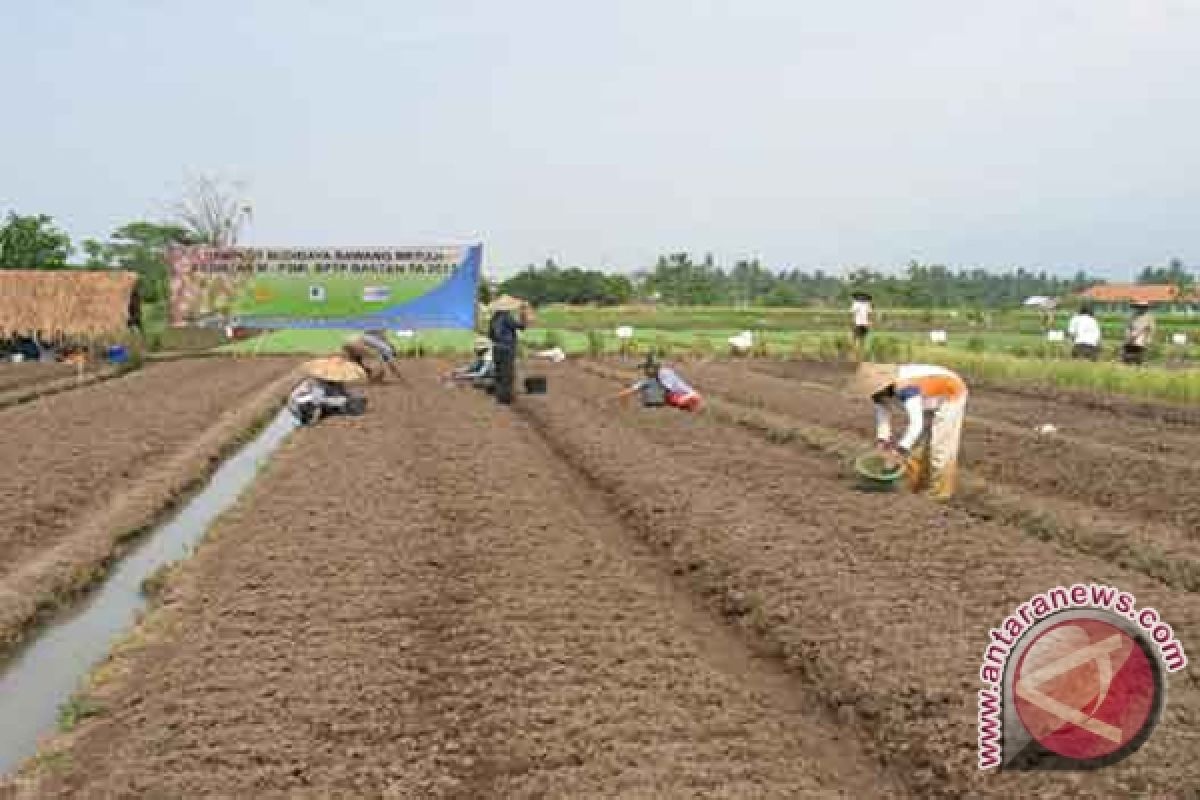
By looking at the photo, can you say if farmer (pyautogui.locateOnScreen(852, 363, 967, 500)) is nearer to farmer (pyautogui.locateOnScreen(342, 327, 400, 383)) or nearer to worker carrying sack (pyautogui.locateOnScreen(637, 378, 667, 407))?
worker carrying sack (pyautogui.locateOnScreen(637, 378, 667, 407))

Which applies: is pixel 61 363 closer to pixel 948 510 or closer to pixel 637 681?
pixel 948 510

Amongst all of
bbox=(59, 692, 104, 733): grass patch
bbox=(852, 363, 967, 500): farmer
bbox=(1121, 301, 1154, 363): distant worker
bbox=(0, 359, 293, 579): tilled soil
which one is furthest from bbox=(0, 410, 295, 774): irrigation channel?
bbox=(1121, 301, 1154, 363): distant worker

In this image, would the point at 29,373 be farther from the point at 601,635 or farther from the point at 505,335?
the point at 601,635

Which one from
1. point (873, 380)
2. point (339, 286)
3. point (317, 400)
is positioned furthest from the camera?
point (339, 286)

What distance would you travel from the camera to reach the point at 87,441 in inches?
522

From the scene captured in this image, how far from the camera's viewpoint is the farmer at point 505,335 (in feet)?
56.5

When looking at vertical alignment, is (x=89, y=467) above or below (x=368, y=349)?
below

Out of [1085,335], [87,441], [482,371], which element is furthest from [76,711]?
[1085,335]

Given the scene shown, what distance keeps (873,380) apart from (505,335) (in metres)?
9.44

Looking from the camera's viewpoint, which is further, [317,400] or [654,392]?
[654,392]

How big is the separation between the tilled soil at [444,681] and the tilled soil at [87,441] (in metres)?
1.45

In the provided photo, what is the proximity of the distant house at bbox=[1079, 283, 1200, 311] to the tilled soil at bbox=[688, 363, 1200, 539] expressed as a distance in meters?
69.6

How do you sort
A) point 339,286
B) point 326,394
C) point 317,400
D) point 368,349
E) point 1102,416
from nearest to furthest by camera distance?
1. point 317,400
2. point 326,394
3. point 1102,416
4. point 368,349
5. point 339,286

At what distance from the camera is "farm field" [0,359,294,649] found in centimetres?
793
